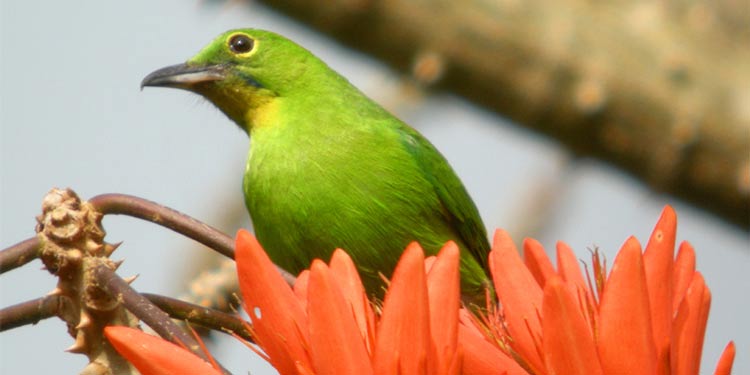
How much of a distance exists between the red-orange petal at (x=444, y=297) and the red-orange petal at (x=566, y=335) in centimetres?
13

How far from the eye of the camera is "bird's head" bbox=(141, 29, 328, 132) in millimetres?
4809

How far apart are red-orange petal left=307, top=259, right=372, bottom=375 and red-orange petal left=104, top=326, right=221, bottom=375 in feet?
0.49

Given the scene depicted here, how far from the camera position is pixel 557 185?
6488 mm

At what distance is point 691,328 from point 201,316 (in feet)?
2.58

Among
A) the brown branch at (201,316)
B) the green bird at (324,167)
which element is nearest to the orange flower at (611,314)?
the brown branch at (201,316)

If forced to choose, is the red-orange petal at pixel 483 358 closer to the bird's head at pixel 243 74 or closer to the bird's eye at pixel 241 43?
the bird's head at pixel 243 74

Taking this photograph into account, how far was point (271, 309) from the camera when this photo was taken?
78.3 inches

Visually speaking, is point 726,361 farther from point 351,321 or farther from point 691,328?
point 351,321

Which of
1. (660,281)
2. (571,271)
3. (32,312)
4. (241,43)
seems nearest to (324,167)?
(241,43)

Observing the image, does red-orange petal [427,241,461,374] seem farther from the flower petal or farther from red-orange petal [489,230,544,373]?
the flower petal

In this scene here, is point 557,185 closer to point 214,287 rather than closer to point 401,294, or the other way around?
point 214,287

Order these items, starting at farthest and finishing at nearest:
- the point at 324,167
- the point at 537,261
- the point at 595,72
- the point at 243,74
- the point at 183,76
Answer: the point at 595,72
the point at 243,74
the point at 183,76
the point at 324,167
the point at 537,261

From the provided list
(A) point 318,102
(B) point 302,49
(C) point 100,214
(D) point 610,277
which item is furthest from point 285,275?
(B) point 302,49

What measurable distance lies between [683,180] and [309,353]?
3.63m
